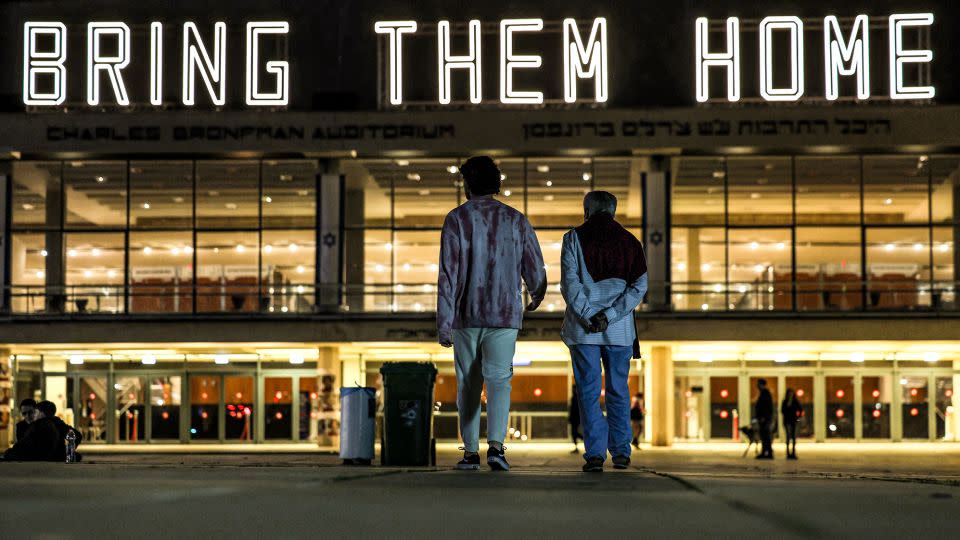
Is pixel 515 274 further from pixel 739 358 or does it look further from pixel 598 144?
pixel 739 358

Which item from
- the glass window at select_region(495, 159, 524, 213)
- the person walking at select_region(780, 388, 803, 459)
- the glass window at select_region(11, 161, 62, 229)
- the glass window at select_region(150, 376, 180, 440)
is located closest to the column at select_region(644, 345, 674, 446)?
the glass window at select_region(495, 159, 524, 213)

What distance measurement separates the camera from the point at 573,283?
890 cm

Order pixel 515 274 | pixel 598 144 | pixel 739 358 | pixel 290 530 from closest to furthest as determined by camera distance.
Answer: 1. pixel 290 530
2. pixel 515 274
3. pixel 598 144
4. pixel 739 358

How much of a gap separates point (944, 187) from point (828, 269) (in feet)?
10.9

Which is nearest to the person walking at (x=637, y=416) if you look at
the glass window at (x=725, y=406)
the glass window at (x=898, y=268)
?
the glass window at (x=725, y=406)

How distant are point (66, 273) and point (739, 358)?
16.7 meters

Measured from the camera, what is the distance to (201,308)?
3366 cm

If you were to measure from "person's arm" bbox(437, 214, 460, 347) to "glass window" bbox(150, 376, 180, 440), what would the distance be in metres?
27.7

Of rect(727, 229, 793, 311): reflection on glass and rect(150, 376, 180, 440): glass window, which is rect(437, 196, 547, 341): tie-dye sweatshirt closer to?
rect(727, 229, 793, 311): reflection on glass

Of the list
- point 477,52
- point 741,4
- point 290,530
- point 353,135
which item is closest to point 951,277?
point 741,4

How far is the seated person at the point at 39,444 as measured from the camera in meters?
12.9

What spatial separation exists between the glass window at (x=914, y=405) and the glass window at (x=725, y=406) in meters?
4.12

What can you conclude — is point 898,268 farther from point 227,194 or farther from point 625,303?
point 625,303

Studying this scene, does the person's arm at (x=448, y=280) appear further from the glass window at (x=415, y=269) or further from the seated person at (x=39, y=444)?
the glass window at (x=415, y=269)
